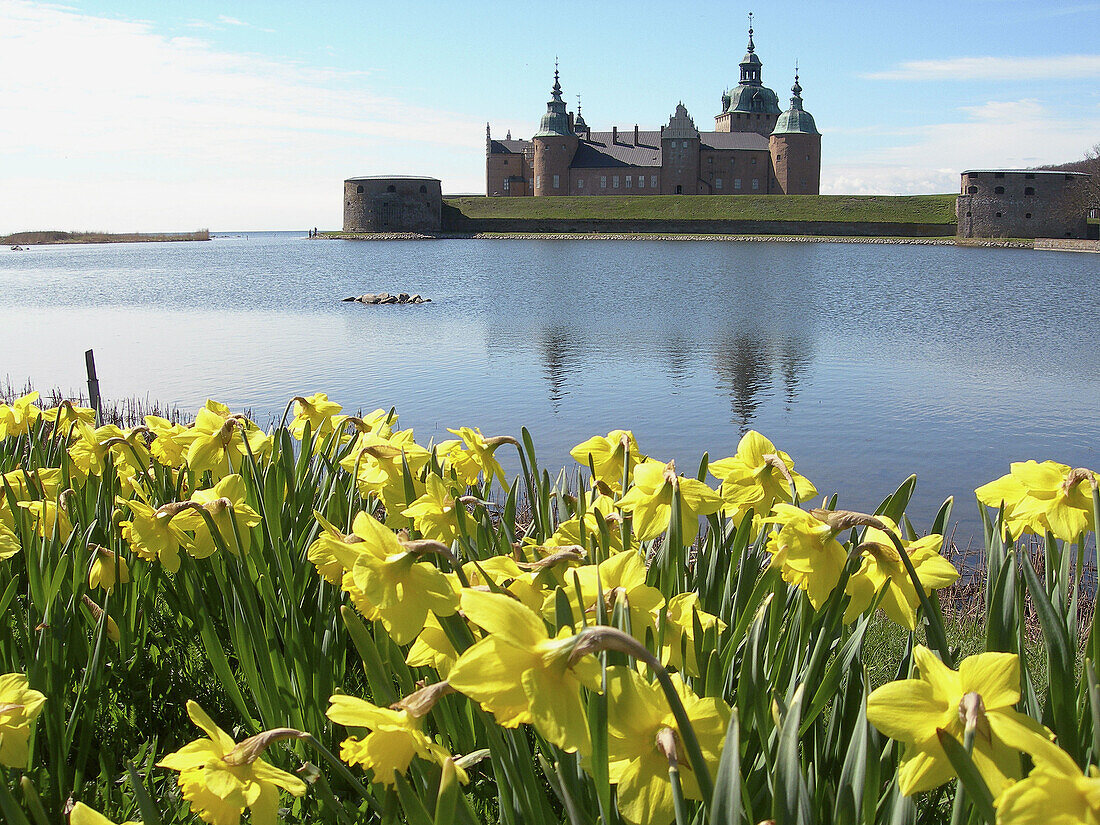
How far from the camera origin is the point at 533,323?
17250mm

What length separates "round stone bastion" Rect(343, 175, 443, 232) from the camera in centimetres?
6788

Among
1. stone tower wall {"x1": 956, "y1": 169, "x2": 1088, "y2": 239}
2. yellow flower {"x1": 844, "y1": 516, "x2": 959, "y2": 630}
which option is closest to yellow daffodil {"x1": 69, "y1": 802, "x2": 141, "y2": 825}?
yellow flower {"x1": 844, "y1": 516, "x2": 959, "y2": 630}

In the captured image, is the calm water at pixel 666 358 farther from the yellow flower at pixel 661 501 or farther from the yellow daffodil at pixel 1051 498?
the yellow flower at pixel 661 501

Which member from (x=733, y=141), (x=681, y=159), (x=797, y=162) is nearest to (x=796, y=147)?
(x=797, y=162)

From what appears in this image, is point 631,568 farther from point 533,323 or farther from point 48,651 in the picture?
point 533,323

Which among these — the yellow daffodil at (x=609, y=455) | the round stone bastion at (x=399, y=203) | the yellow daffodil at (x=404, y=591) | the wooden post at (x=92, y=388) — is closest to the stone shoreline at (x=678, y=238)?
→ the round stone bastion at (x=399, y=203)

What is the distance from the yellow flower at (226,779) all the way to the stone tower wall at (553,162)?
73.8 metres

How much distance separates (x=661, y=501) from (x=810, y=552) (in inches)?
14.3

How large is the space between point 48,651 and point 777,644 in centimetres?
144

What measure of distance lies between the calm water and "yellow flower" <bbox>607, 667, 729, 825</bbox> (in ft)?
17.5

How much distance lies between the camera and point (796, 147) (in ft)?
233

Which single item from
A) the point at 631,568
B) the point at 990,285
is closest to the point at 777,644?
the point at 631,568

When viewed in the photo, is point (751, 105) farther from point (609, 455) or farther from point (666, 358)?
point (609, 455)

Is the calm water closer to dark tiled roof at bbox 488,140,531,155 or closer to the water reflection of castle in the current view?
the water reflection of castle
